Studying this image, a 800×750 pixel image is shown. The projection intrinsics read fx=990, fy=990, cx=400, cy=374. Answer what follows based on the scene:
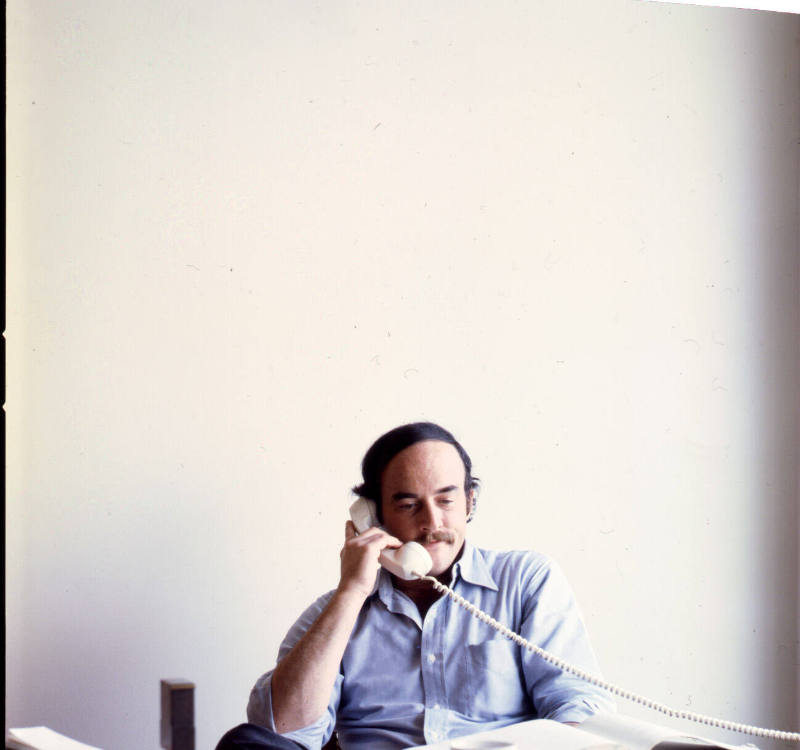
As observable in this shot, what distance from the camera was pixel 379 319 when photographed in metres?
1.86

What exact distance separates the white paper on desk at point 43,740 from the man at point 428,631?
0.45 metres

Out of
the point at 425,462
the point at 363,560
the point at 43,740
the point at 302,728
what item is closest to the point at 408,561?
the point at 363,560

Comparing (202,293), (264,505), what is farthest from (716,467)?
(202,293)

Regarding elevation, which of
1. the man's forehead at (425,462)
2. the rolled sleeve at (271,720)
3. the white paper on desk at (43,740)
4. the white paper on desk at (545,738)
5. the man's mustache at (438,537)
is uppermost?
the man's forehead at (425,462)

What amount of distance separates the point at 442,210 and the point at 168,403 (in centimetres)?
63

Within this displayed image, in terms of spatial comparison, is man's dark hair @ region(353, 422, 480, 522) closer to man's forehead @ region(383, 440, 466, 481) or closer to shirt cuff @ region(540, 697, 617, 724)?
man's forehead @ region(383, 440, 466, 481)

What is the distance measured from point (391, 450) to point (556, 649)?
1.38 feet

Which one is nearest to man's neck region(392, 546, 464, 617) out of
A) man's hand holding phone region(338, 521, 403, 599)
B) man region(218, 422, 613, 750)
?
man region(218, 422, 613, 750)

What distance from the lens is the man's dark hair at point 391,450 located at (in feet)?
5.51

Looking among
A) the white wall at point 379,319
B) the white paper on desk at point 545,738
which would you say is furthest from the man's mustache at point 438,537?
the white paper on desk at point 545,738

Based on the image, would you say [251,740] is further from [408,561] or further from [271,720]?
[408,561]

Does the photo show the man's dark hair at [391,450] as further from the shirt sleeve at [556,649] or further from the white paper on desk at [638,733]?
the white paper on desk at [638,733]

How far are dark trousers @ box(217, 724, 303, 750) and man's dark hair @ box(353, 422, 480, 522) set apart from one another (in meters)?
0.50

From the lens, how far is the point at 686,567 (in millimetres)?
2066
